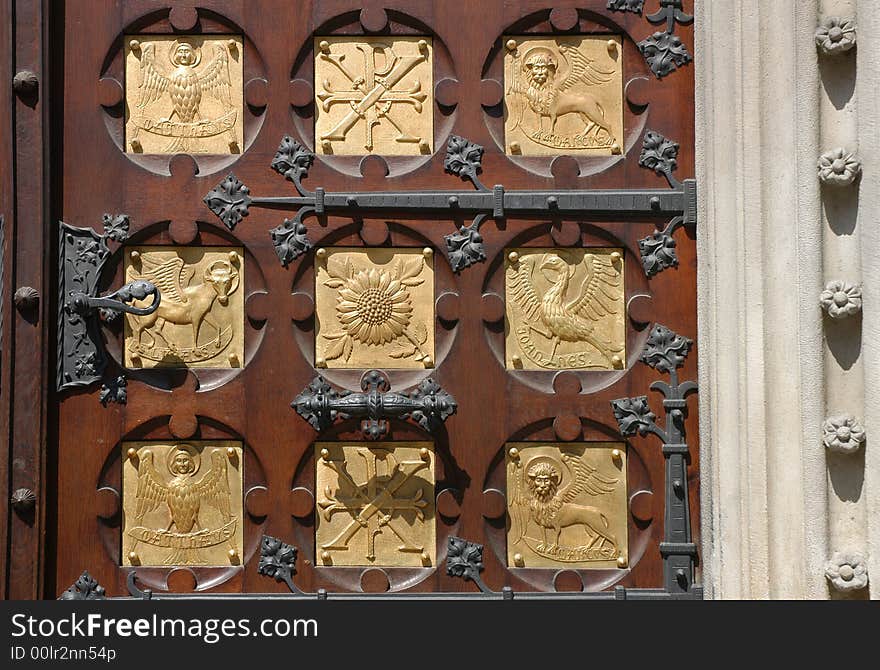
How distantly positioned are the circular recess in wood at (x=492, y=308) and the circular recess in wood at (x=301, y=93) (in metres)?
0.56

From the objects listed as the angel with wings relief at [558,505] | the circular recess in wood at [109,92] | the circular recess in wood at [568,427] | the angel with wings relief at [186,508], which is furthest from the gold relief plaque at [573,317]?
the circular recess in wood at [109,92]

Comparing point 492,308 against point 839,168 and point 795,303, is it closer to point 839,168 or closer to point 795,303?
point 795,303

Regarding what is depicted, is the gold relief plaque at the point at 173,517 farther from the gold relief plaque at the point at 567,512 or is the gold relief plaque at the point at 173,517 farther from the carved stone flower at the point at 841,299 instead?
the carved stone flower at the point at 841,299

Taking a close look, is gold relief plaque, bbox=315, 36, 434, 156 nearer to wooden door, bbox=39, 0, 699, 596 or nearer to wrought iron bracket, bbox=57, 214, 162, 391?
wooden door, bbox=39, 0, 699, 596

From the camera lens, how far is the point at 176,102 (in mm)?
2260

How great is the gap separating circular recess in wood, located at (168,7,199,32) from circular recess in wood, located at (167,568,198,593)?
3.79ft

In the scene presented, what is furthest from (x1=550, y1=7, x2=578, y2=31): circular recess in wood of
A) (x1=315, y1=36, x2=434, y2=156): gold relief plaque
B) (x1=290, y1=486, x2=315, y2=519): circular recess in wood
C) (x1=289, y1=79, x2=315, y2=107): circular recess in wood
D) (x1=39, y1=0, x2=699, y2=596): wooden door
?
(x1=290, y1=486, x2=315, y2=519): circular recess in wood

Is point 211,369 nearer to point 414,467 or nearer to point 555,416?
point 414,467

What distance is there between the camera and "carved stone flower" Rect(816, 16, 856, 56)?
1.84 meters

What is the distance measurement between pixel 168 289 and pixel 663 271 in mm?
1052

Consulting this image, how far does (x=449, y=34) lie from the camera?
2.27m

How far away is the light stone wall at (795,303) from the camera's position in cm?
181

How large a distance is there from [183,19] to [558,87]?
2.67 ft
